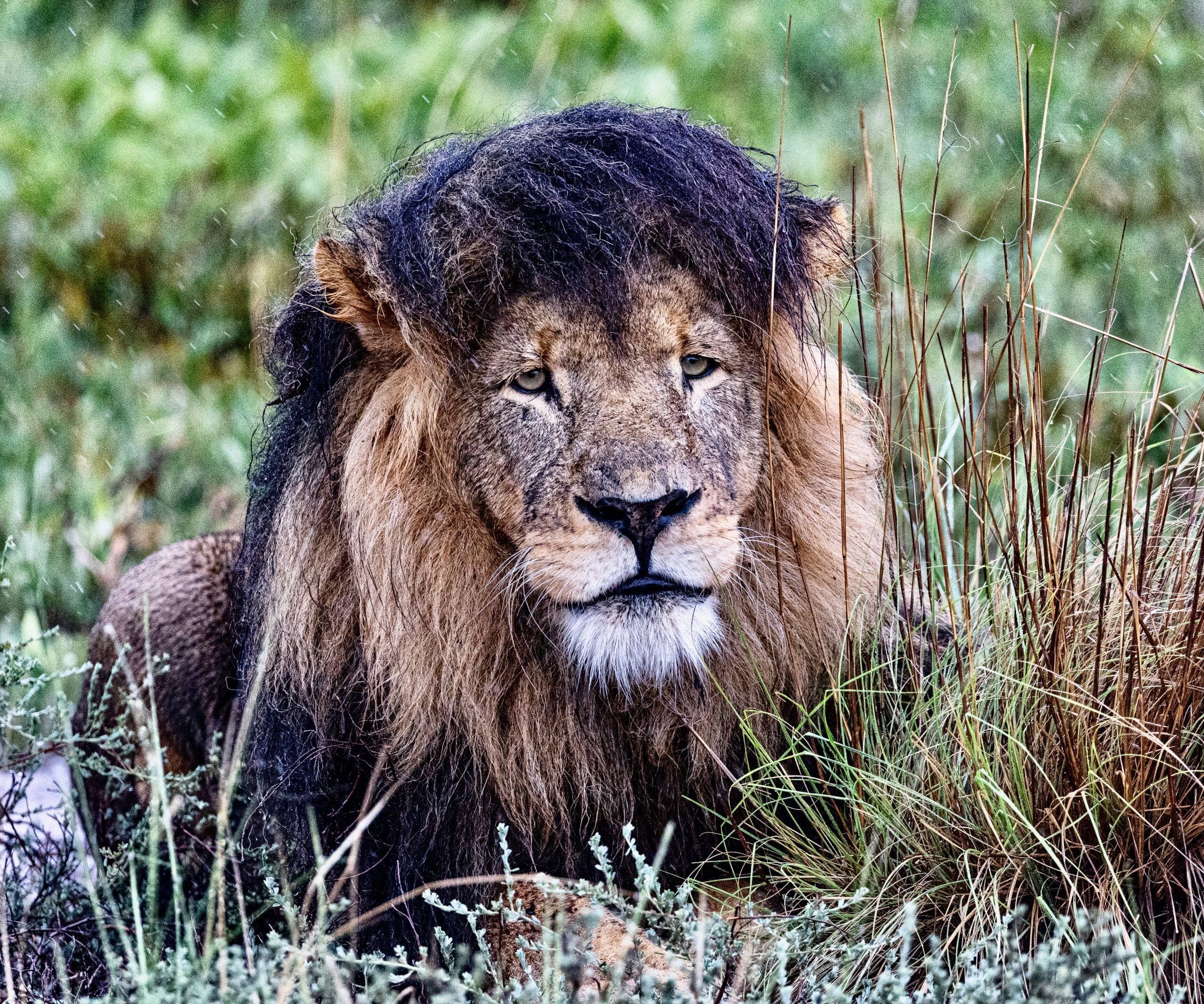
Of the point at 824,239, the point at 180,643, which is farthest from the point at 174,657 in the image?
the point at 824,239

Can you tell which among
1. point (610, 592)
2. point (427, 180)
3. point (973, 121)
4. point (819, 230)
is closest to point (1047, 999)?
point (610, 592)

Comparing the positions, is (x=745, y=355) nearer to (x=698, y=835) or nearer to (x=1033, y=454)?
(x=1033, y=454)

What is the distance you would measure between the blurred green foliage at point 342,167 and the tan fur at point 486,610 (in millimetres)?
2577

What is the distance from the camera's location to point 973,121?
6.22 meters

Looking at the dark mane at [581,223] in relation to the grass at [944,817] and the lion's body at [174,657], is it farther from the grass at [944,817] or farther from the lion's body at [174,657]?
the lion's body at [174,657]

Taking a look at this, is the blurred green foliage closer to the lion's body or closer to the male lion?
the lion's body

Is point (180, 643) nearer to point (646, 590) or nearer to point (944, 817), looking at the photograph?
point (646, 590)

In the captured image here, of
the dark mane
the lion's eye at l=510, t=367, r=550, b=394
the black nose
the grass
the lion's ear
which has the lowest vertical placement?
the grass

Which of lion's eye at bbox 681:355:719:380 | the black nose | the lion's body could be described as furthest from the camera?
the lion's body

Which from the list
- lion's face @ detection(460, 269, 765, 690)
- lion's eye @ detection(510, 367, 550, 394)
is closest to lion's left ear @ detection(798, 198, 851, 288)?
lion's face @ detection(460, 269, 765, 690)

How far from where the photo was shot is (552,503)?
2494 millimetres

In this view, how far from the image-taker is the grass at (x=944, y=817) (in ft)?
7.14

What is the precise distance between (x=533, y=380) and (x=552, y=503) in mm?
236

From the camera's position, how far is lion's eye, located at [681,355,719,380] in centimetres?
263
